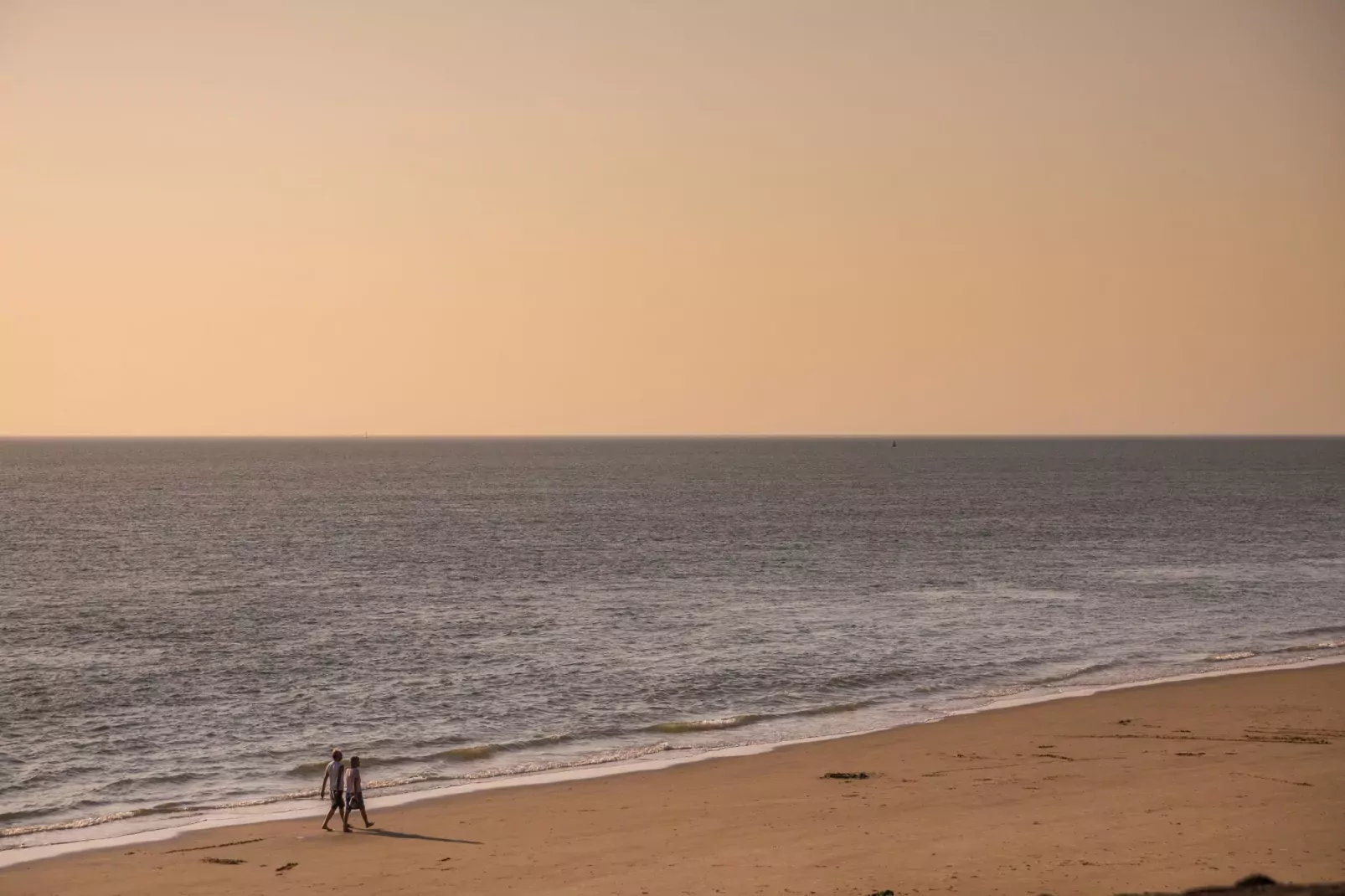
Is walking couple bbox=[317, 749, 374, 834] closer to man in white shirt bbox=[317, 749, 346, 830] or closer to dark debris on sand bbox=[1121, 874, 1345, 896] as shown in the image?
man in white shirt bbox=[317, 749, 346, 830]

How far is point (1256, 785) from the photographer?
26359mm

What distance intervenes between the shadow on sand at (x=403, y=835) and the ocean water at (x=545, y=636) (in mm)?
4799

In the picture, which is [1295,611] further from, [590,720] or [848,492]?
[848,492]

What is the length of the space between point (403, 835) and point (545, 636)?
28533mm

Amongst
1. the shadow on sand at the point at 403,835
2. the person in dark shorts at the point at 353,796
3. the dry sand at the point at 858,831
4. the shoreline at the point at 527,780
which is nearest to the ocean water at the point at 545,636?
the shoreline at the point at 527,780

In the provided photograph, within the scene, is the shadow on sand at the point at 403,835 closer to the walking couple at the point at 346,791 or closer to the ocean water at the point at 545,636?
the walking couple at the point at 346,791

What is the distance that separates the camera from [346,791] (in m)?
26.0

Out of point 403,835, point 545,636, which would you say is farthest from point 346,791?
point 545,636

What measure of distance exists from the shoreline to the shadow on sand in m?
2.22

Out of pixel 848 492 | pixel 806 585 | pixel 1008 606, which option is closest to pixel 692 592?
pixel 806 585

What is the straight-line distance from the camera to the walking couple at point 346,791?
25.3 metres

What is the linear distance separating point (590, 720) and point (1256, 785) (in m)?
19.3

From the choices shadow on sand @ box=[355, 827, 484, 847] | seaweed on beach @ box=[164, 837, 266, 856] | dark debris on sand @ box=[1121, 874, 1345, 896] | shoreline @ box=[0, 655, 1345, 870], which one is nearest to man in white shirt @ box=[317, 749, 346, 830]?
shadow on sand @ box=[355, 827, 484, 847]

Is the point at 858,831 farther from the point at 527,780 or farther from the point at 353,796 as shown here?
the point at 353,796
